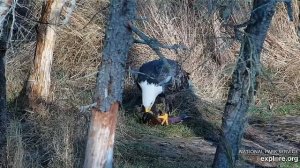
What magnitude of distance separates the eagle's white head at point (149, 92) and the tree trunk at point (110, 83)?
141 inches

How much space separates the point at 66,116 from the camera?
22.3 feet

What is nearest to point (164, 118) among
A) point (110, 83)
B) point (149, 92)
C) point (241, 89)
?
point (149, 92)

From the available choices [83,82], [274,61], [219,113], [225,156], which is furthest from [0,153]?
[274,61]

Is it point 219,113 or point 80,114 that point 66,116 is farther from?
point 219,113

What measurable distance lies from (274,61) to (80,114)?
5.36 meters

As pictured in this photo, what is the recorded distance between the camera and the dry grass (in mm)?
8453

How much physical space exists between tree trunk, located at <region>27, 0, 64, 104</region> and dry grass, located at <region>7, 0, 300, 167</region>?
0.66ft

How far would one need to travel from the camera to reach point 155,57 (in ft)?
34.0


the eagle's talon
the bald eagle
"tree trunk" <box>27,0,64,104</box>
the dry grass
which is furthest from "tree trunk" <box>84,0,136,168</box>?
the eagle's talon

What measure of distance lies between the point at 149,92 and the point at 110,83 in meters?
3.74

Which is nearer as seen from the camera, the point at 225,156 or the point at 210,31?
the point at 225,156

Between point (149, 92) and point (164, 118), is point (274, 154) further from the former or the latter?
point (149, 92)

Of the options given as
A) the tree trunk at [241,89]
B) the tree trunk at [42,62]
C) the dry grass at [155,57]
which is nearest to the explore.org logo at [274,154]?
the dry grass at [155,57]

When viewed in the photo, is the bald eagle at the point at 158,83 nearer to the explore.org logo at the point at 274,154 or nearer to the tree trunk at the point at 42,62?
the tree trunk at the point at 42,62
